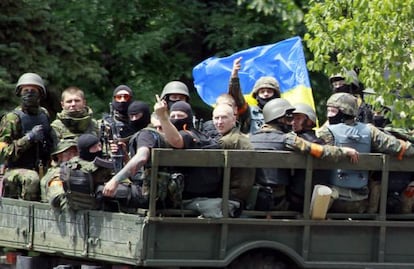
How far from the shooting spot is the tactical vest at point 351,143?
14172 mm

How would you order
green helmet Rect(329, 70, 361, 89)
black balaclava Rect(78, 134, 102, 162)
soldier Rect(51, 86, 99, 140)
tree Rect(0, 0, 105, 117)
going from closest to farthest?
1. black balaclava Rect(78, 134, 102, 162)
2. soldier Rect(51, 86, 99, 140)
3. green helmet Rect(329, 70, 361, 89)
4. tree Rect(0, 0, 105, 117)

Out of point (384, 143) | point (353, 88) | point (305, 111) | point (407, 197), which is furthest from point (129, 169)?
point (353, 88)

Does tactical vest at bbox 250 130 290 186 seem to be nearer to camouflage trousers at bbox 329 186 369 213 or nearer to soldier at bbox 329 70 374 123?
camouflage trousers at bbox 329 186 369 213

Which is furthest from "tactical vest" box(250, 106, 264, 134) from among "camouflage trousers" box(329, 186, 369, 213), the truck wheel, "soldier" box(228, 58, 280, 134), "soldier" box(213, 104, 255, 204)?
the truck wheel

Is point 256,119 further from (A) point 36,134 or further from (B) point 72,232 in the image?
(B) point 72,232

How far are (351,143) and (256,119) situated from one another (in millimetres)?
1283

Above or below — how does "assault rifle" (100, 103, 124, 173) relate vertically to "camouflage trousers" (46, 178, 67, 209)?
above

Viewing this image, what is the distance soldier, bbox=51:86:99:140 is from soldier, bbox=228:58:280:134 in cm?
142

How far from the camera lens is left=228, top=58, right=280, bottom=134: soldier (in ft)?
49.4

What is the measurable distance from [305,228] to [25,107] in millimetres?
3153

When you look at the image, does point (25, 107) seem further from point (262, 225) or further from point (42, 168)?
point (262, 225)

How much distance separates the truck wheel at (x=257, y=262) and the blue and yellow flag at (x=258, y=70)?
3.90 meters

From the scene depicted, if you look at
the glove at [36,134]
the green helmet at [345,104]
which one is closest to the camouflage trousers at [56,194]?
the glove at [36,134]

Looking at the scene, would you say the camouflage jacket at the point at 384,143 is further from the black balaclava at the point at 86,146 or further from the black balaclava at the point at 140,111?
the black balaclava at the point at 86,146
